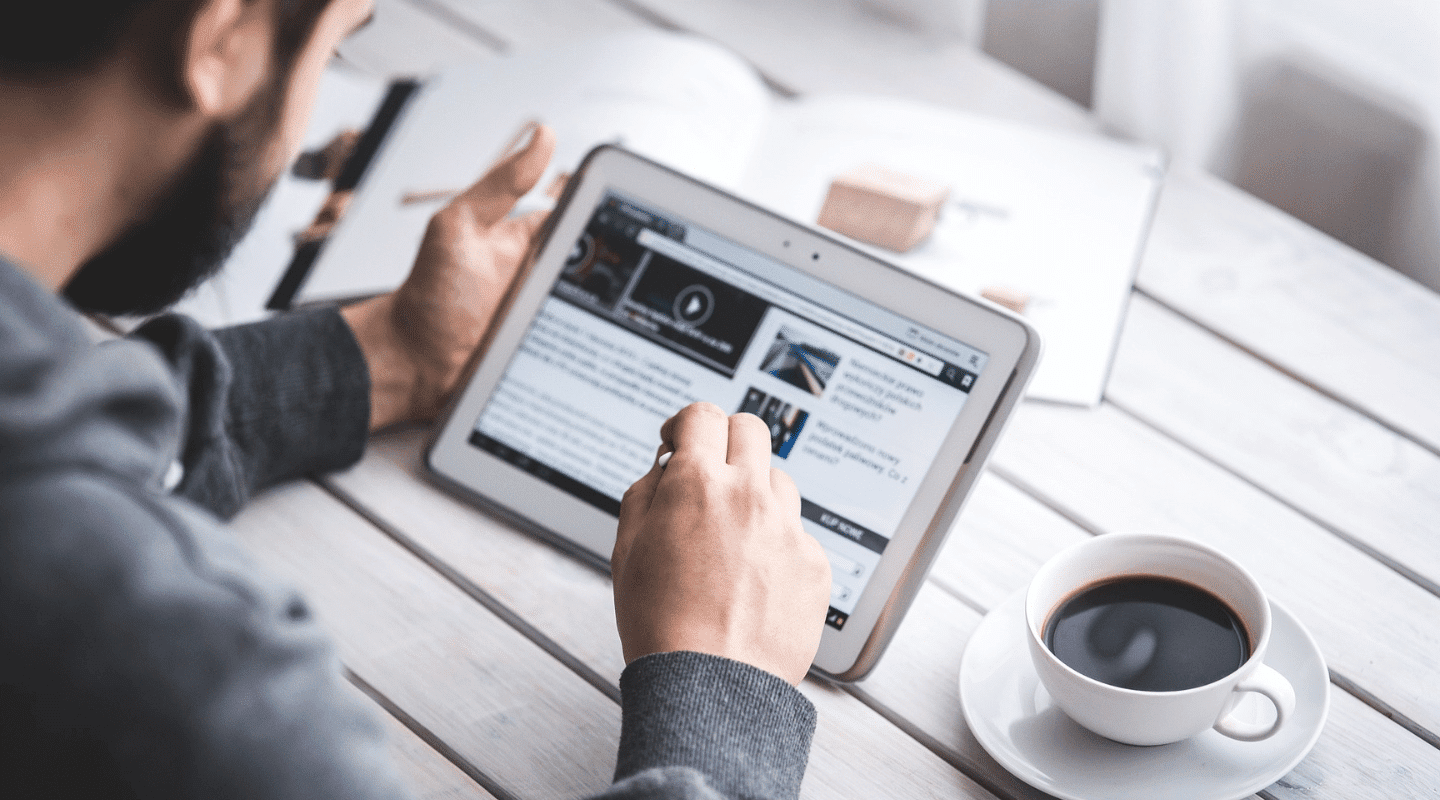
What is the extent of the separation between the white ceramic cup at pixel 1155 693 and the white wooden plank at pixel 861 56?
55 cm

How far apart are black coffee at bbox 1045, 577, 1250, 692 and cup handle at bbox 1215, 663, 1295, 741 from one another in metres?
0.01

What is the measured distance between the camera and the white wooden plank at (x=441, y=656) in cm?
56

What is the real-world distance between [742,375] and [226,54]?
12.9 inches

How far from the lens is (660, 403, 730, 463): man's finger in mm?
559

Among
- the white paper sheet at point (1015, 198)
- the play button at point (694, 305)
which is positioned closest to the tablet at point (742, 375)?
the play button at point (694, 305)

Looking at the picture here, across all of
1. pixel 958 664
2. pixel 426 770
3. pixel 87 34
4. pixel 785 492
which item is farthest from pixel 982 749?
pixel 87 34

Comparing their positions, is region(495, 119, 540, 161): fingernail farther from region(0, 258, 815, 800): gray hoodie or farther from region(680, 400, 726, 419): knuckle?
region(0, 258, 815, 800): gray hoodie

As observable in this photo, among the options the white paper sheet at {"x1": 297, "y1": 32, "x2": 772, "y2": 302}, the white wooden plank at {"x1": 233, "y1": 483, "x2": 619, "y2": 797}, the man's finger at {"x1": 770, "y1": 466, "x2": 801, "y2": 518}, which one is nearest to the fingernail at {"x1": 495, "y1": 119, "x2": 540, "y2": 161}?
the white paper sheet at {"x1": 297, "y1": 32, "x2": 772, "y2": 302}

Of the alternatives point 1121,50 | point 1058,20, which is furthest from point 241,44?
point 1058,20

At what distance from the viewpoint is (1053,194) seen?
890 millimetres

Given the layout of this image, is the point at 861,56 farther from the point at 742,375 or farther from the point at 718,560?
the point at 718,560

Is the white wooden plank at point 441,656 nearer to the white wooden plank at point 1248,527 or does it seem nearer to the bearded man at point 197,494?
the bearded man at point 197,494

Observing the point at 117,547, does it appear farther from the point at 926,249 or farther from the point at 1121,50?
the point at 1121,50

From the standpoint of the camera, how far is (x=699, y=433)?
57 cm
